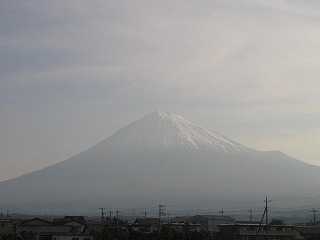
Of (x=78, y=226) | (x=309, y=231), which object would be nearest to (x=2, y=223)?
(x=78, y=226)

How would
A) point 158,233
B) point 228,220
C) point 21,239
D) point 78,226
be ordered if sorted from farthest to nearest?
point 228,220 < point 78,226 < point 158,233 < point 21,239

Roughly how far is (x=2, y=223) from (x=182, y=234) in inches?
699

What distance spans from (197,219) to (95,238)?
156ft

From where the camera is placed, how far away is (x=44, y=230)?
5959 cm

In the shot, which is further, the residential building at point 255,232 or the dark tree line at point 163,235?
the residential building at point 255,232

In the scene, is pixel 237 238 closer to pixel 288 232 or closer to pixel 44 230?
pixel 288 232

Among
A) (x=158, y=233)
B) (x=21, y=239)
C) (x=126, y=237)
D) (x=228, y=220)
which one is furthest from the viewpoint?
(x=228, y=220)

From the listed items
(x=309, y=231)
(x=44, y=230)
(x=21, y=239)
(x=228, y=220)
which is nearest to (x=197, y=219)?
(x=228, y=220)

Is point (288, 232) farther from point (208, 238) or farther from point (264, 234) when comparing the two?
point (208, 238)

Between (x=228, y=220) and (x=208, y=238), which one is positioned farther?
(x=228, y=220)

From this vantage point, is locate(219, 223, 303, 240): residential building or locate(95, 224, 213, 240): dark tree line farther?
locate(219, 223, 303, 240): residential building

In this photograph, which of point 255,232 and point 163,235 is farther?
point 255,232

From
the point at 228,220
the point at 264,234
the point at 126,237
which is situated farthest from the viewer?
the point at 228,220

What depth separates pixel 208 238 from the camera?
5416 cm
